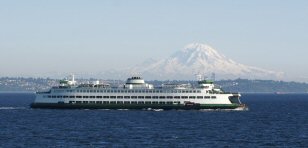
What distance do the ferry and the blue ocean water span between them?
10.9 meters

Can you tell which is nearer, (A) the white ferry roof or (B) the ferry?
(B) the ferry

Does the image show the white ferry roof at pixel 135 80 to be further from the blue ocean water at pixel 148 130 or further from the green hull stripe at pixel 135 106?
the blue ocean water at pixel 148 130

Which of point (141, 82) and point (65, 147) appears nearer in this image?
point (65, 147)

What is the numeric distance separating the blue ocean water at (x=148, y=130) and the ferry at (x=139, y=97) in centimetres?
1086

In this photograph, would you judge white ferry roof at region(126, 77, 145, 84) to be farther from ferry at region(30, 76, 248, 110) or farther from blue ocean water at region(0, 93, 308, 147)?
blue ocean water at region(0, 93, 308, 147)


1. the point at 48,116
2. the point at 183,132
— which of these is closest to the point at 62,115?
the point at 48,116

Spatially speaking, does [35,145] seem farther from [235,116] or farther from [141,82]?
[141,82]

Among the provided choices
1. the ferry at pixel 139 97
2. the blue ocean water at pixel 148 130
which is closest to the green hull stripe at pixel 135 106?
the ferry at pixel 139 97

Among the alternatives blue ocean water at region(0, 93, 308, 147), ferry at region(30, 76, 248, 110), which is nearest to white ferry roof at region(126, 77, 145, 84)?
ferry at region(30, 76, 248, 110)

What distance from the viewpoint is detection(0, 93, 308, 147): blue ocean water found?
8625cm

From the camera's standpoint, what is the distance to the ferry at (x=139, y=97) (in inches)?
6078

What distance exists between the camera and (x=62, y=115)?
13825 centimetres

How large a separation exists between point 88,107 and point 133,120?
3616 centimetres

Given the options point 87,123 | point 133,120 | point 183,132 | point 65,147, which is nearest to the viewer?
point 65,147
